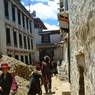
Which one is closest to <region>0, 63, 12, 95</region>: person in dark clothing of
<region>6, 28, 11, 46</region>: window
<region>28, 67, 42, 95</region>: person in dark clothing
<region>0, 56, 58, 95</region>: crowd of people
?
<region>0, 56, 58, 95</region>: crowd of people

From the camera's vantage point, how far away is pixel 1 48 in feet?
75.0

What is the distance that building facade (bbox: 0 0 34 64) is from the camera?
77.6 ft

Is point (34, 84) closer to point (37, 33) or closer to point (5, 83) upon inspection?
point (5, 83)

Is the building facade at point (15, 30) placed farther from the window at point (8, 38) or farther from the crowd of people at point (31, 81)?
the crowd of people at point (31, 81)

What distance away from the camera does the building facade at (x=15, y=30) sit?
23.6 m

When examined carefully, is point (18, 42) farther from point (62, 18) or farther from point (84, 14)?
point (84, 14)

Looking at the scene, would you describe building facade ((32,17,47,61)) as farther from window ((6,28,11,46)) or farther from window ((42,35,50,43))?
window ((6,28,11,46))

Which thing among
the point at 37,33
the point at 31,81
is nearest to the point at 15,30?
the point at 37,33

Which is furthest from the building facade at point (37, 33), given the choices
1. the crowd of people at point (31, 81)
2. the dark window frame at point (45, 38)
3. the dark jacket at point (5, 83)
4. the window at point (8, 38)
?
the dark jacket at point (5, 83)

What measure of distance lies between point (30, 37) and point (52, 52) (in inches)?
180

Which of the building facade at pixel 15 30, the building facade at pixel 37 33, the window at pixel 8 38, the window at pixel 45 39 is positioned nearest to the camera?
the building facade at pixel 15 30

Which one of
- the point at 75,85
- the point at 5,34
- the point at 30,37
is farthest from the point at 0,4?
the point at 75,85

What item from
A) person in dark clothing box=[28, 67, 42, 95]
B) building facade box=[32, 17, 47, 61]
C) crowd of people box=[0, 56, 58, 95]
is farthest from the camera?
building facade box=[32, 17, 47, 61]

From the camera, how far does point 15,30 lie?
2772 cm
